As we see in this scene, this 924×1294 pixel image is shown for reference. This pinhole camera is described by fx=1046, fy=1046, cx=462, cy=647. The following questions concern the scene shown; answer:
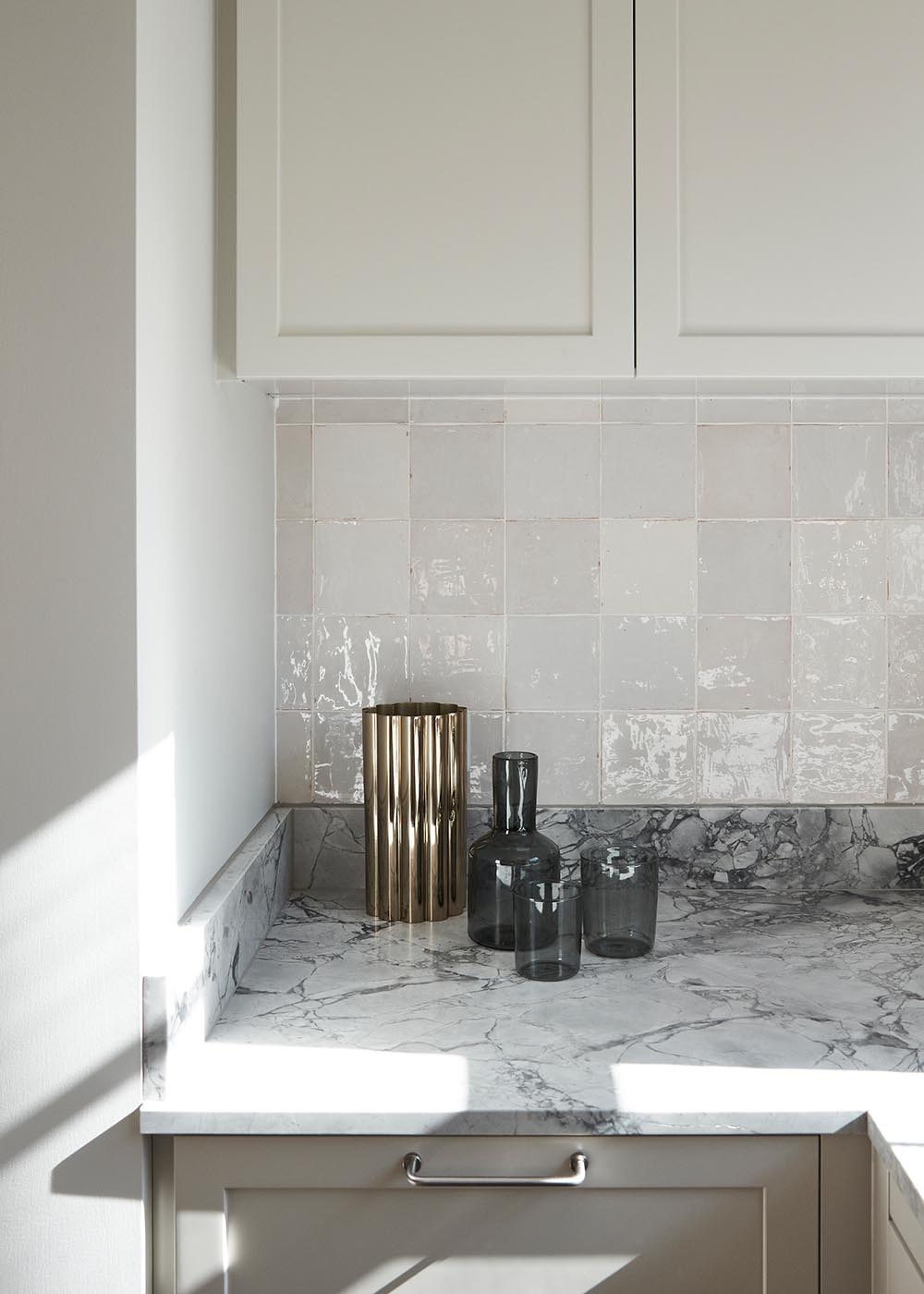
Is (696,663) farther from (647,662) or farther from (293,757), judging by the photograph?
(293,757)

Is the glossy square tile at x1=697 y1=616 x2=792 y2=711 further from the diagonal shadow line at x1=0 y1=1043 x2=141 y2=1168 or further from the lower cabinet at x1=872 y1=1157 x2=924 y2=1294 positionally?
the diagonal shadow line at x1=0 y1=1043 x2=141 y2=1168

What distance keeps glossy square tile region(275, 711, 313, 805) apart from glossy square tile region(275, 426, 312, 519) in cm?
33

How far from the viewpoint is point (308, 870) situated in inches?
66.7

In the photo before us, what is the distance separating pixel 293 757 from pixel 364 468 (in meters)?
0.49

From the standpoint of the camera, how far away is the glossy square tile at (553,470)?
1.68m

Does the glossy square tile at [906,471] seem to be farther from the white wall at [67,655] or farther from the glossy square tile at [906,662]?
the white wall at [67,655]

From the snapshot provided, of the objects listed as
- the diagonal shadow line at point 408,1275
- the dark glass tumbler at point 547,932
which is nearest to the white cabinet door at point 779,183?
the dark glass tumbler at point 547,932

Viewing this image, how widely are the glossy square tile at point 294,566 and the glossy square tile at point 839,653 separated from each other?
80 centimetres

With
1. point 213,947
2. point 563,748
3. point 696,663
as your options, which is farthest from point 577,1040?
point 696,663

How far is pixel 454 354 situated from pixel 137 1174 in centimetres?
96

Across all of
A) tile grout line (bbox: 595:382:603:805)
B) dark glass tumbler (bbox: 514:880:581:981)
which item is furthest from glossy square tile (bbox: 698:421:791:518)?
dark glass tumbler (bbox: 514:880:581:981)

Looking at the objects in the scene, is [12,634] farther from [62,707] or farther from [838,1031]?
[838,1031]

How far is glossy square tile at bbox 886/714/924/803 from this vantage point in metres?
1.70

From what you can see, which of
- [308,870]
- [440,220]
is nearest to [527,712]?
[308,870]
